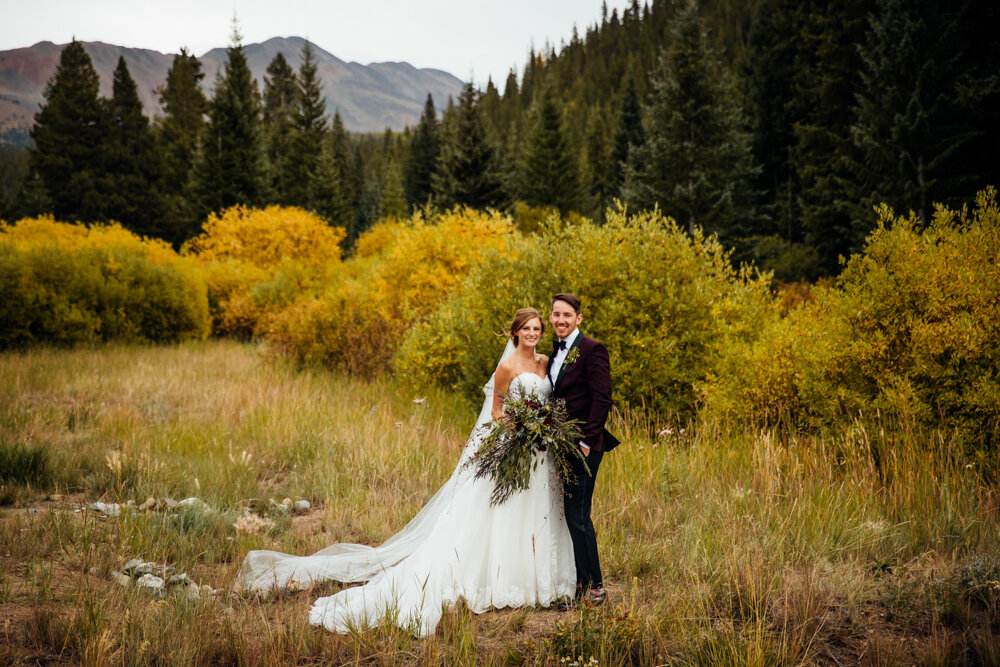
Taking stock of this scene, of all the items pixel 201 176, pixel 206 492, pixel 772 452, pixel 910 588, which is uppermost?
pixel 201 176

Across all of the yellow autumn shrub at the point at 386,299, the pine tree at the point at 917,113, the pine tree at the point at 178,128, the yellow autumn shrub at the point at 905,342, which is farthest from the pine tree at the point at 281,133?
the yellow autumn shrub at the point at 905,342

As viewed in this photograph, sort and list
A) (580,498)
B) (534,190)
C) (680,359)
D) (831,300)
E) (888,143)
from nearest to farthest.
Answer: (580,498) < (831,300) < (680,359) < (888,143) < (534,190)

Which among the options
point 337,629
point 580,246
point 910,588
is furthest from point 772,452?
point 337,629

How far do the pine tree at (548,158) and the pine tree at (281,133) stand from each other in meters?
18.1

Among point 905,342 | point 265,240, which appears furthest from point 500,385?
point 265,240

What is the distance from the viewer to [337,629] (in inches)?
132

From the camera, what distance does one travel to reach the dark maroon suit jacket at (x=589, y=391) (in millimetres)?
3424

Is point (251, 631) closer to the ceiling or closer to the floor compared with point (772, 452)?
closer to the floor

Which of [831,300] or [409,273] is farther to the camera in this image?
[409,273]

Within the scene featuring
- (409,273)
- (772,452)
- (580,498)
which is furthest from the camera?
(409,273)

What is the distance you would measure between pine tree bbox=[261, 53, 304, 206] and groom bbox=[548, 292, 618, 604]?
126 feet

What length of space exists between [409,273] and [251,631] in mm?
10277

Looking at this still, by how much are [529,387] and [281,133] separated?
184 feet

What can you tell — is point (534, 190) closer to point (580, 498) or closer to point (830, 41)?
point (830, 41)
